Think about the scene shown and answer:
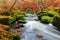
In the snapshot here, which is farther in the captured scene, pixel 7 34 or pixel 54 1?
pixel 54 1

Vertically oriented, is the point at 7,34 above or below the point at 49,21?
above

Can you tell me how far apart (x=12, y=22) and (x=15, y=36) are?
9420 mm

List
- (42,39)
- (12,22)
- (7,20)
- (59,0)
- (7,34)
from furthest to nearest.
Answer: (59,0), (12,22), (7,20), (42,39), (7,34)

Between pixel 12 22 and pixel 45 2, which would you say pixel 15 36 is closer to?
pixel 12 22

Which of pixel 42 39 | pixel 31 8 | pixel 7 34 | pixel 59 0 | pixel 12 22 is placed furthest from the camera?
pixel 31 8

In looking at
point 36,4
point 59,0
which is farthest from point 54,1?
point 36,4

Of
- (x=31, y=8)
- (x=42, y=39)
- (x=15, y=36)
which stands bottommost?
(x=31, y=8)

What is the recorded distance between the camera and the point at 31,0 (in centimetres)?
4262

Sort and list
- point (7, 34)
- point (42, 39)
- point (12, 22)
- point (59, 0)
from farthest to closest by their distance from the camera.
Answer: point (59, 0)
point (12, 22)
point (42, 39)
point (7, 34)

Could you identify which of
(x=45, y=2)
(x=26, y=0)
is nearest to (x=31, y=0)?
(x=26, y=0)

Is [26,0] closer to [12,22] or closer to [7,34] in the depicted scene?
[12,22]

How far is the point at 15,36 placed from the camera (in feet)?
34.0

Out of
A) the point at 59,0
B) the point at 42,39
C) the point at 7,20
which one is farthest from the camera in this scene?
the point at 59,0

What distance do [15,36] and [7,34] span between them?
53 centimetres
